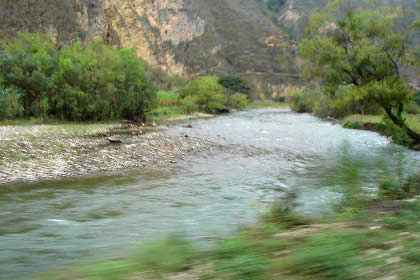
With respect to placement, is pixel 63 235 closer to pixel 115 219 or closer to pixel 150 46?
pixel 115 219

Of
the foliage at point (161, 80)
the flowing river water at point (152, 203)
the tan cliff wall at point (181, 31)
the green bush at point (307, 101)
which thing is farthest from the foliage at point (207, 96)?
the flowing river water at point (152, 203)

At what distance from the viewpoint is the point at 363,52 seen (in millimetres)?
20938

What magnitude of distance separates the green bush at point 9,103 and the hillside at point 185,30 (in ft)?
113

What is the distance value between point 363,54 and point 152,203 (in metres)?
17.1

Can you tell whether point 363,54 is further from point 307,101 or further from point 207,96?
point 307,101

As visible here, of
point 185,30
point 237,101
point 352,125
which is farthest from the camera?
point 185,30

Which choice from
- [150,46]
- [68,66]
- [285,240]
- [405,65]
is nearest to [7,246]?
[285,240]

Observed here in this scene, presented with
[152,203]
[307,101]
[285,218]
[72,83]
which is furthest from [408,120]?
[307,101]

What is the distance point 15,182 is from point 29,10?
6974 centimetres

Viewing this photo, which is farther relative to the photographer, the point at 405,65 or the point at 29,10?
the point at 29,10

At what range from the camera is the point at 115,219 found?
26.4ft

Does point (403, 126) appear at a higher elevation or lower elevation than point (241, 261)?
higher

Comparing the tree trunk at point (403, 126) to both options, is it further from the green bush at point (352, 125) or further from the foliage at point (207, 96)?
the foliage at point (207, 96)

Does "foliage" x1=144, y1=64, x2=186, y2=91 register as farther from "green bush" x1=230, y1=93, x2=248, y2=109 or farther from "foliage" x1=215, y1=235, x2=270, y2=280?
"foliage" x1=215, y1=235, x2=270, y2=280
